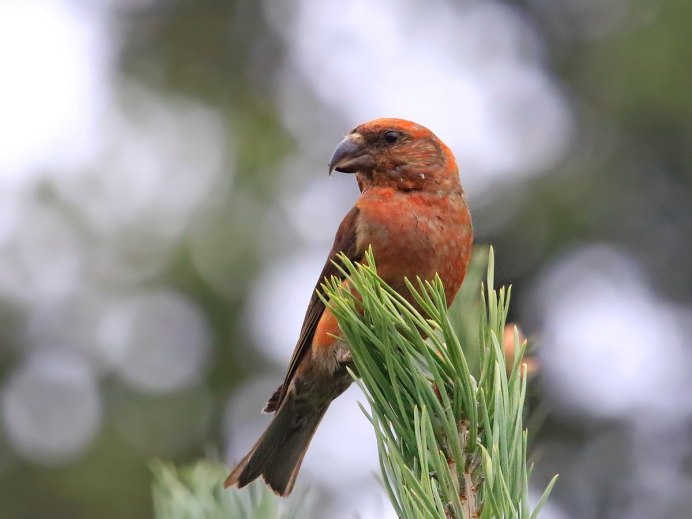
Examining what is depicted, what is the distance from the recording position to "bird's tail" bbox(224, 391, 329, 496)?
326 cm

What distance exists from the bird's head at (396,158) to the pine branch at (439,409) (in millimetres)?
1531

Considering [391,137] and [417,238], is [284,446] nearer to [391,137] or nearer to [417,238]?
[417,238]

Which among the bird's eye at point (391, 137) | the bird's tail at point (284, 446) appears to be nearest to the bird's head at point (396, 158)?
the bird's eye at point (391, 137)

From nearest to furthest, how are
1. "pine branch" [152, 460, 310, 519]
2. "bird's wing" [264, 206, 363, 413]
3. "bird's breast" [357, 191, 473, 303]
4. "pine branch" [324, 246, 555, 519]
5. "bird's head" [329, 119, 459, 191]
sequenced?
"pine branch" [324, 246, 555, 519] → "pine branch" [152, 460, 310, 519] → "bird's breast" [357, 191, 473, 303] → "bird's wing" [264, 206, 363, 413] → "bird's head" [329, 119, 459, 191]

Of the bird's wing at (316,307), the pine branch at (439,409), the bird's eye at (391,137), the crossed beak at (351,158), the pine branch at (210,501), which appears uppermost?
the bird's eye at (391,137)

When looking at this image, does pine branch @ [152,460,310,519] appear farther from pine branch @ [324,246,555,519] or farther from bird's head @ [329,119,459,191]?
bird's head @ [329,119,459,191]

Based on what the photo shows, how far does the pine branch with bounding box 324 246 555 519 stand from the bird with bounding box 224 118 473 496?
1.17 meters

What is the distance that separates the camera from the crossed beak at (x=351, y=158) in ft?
11.1

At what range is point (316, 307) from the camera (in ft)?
10.8

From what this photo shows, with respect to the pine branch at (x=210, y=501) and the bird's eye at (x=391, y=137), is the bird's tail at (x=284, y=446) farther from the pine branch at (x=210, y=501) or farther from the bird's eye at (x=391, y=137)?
the pine branch at (x=210, y=501)

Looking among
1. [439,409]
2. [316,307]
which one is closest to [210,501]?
[439,409]

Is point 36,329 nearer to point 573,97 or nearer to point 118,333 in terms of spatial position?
point 118,333

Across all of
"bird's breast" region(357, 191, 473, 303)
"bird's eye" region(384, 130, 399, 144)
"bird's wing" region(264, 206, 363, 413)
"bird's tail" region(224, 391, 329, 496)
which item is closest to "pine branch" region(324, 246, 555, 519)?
"bird's breast" region(357, 191, 473, 303)

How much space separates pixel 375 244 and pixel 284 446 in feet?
2.80
